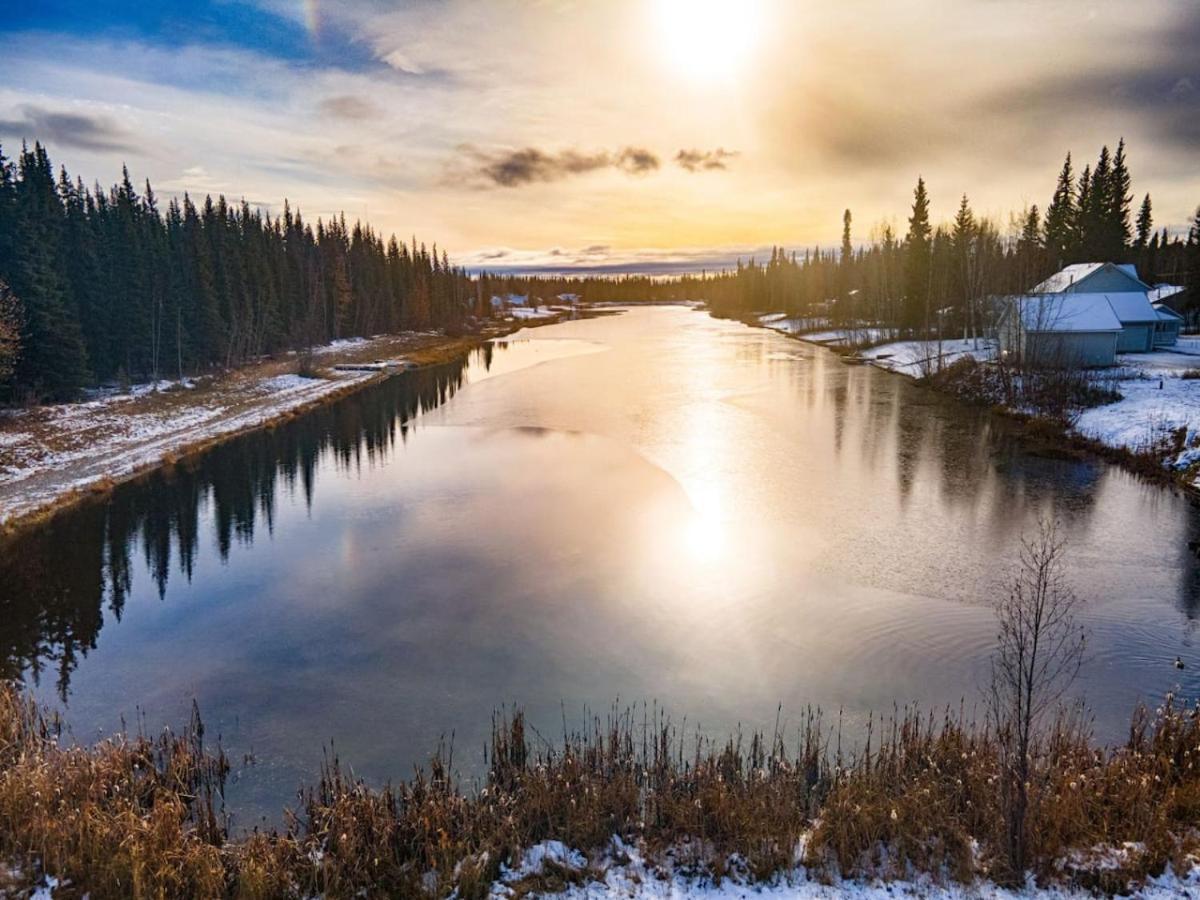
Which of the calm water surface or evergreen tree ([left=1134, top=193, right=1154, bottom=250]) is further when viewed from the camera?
evergreen tree ([left=1134, top=193, right=1154, bottom=250])

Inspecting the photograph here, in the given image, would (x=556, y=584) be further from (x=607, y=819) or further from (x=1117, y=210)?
(x=1117, y=210)

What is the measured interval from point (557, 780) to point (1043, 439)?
31.7 meters

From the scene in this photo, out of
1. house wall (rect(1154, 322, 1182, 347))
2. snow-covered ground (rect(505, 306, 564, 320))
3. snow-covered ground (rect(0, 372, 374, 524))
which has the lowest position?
snow-covered ground (rect(0, 372, 374, 524))

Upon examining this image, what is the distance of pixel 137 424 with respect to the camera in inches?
1428

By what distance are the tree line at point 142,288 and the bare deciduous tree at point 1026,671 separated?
3574 cm

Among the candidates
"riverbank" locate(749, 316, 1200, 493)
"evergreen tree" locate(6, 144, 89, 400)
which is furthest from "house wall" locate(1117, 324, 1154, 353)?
"evergreen tree" locate(6, 144, 89, 400)

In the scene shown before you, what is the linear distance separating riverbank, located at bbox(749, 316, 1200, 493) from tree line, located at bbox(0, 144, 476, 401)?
1765 inches

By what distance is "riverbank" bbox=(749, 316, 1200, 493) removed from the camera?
26.9 metres

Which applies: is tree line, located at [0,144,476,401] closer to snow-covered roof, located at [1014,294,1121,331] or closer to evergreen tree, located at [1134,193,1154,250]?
snow-covered roof, located at [1014,294,1121,331]

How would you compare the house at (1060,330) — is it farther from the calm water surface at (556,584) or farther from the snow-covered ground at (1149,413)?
the calm water surface at (556,584)

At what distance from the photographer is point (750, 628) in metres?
15.3

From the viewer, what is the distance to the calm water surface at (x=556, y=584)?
12625mm

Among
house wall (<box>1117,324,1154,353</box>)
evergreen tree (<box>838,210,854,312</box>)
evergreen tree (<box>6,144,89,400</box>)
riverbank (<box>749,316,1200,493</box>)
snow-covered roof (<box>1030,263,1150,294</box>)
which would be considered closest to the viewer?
riverbank (<box>749,316,1200,493</box>)

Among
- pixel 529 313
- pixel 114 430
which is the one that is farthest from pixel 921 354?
pixel 529 313
